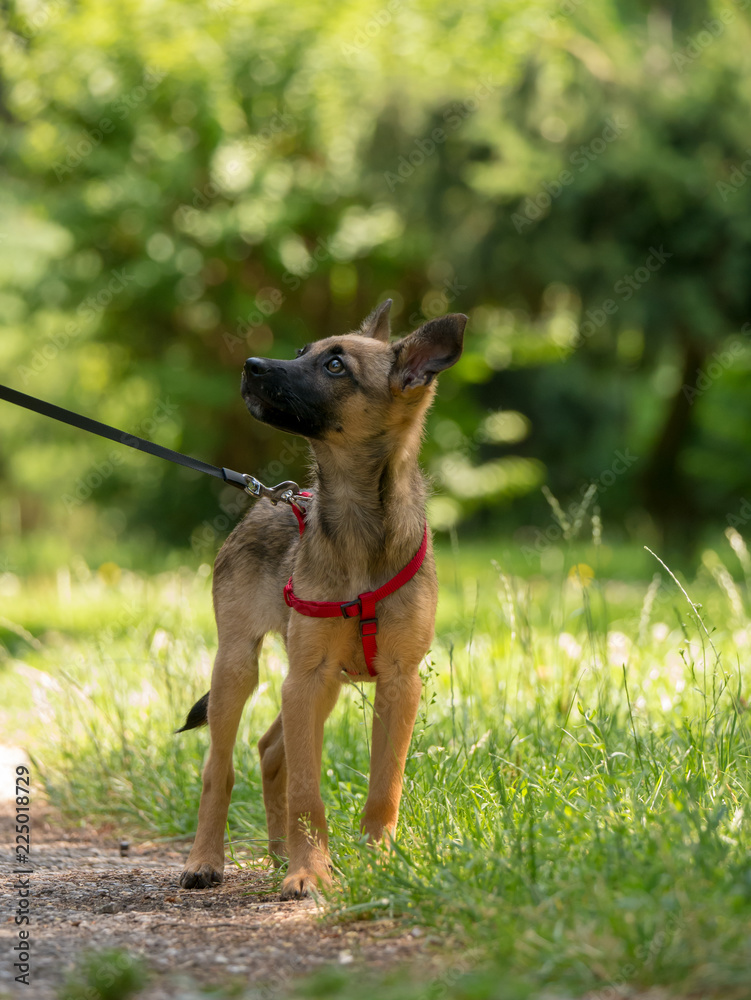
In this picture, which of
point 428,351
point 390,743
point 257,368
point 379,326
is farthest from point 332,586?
point 379,326

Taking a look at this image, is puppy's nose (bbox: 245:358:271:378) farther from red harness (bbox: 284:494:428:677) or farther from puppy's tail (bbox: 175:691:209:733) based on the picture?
puppy's tail (bbox: 175:691:209:733)

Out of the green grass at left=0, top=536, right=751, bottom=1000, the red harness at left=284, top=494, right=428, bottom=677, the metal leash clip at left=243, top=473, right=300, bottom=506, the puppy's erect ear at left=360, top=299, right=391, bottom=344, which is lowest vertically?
the green grass at left=0, top=536, right=751, bottom=1000

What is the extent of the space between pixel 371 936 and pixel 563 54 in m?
12.2

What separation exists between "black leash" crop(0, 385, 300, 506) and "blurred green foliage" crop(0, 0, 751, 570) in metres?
7.16

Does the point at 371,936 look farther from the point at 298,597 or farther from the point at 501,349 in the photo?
the point at 501,349

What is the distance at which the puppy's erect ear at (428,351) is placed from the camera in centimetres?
383

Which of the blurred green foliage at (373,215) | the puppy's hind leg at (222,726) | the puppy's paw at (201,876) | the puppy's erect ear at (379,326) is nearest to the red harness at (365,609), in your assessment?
the puppy's hind leg at (222,726)

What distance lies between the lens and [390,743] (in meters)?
3.67

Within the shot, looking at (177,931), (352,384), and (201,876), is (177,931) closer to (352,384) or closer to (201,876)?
(201,876)

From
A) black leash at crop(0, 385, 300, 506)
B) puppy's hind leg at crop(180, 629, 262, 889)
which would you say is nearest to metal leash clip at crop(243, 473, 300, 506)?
black leash at crop(0, 385, 300, 506)

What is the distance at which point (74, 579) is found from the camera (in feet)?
43.2

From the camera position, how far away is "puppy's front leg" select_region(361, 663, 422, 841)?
3.63 m

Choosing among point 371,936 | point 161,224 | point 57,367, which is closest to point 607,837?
point 371,936

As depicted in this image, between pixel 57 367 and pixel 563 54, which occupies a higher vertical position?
pixel 563 54
